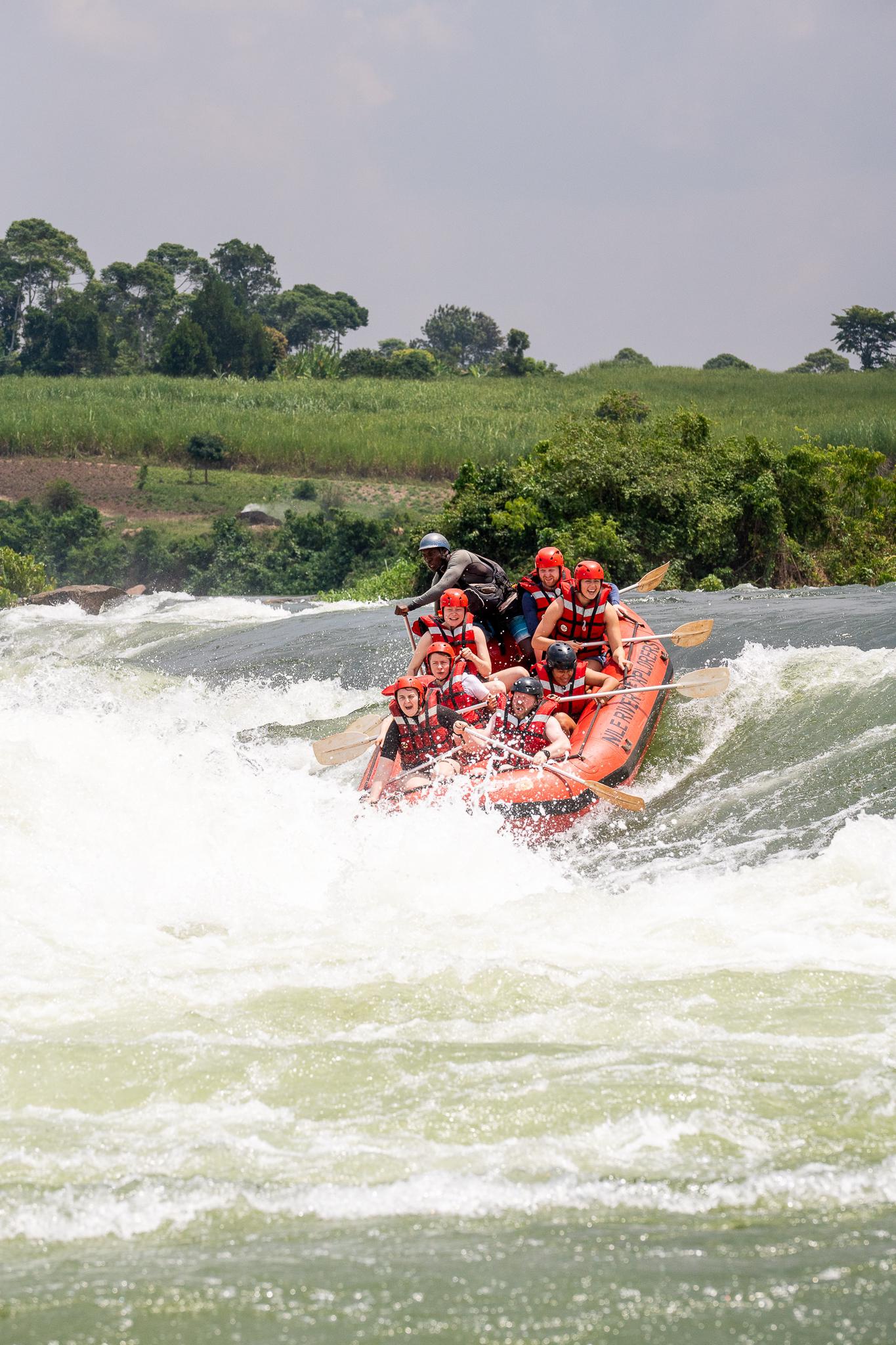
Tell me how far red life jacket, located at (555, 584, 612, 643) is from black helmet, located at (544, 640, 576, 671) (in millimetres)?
548

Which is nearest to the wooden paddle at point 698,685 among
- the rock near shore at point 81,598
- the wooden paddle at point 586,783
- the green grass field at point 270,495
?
the wooden paddle at point 586,783

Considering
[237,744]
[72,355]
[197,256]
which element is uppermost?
[197,256]

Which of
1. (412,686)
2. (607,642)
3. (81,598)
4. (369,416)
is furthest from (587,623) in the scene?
(369,416)

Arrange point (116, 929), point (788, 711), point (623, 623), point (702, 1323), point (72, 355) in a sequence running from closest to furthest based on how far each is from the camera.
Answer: point (702, 1323)
point (116, 929)
point (788, 711)
point (623, 623)
point (72, 355)

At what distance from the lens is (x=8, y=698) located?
10180 mm

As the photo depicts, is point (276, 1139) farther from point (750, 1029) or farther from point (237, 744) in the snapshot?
point (237, 744)

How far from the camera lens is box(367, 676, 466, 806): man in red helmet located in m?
6.45

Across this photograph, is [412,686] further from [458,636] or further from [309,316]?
[309,316]

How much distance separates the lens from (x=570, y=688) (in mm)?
7230

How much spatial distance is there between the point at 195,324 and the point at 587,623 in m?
41.1

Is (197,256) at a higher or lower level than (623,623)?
higher

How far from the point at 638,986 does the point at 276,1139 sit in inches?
53.0

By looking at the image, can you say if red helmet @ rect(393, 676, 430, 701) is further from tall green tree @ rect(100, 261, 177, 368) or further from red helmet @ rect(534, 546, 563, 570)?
tall green tree @ rect(100, 261, 177, 368)

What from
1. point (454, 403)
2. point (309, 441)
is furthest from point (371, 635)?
point (454, 403)
